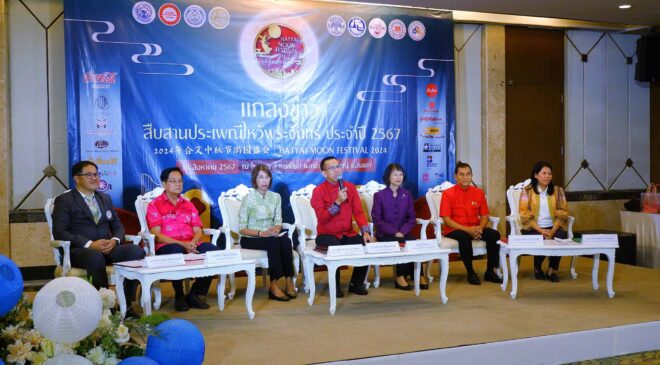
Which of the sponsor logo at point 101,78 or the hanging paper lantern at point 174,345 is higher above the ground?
the sponsor logo at point 101,78

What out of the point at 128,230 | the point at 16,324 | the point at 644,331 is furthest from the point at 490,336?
the point at 128,230

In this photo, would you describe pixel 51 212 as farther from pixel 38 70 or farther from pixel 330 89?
pixel 330 89

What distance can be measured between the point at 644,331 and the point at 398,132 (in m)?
3.39

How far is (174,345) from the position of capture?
2.24 meters

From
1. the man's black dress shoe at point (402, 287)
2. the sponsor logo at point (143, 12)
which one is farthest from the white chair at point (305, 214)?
the sponsor logo at point (143, 12)

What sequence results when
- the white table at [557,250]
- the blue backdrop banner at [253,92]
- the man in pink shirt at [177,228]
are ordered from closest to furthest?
the man in pink shirt at [177,228] < the white table at [557,250] < the blue backdrop banner at [253,92]

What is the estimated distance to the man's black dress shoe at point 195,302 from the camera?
16.9ft

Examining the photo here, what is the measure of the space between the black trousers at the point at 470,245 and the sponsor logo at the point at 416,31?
219 centimetres

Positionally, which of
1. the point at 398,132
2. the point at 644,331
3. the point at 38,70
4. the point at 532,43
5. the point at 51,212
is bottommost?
the point at 644,331

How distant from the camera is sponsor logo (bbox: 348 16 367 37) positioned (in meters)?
6.89

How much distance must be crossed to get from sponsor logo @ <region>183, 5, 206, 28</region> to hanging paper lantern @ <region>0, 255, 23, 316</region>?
473 cm

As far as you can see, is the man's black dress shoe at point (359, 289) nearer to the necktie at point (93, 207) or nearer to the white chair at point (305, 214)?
the white chair at point (305, 214)

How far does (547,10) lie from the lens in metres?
7.30

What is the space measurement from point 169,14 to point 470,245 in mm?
3284
